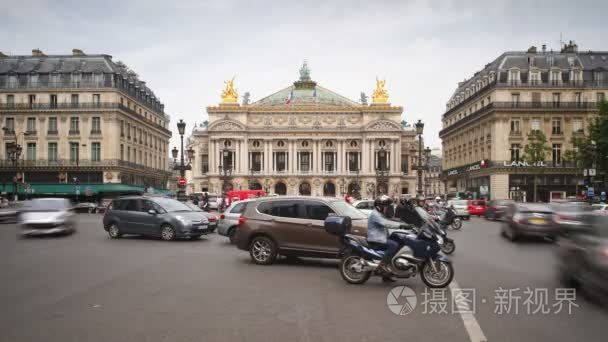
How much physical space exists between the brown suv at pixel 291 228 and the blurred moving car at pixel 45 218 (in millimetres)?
11171

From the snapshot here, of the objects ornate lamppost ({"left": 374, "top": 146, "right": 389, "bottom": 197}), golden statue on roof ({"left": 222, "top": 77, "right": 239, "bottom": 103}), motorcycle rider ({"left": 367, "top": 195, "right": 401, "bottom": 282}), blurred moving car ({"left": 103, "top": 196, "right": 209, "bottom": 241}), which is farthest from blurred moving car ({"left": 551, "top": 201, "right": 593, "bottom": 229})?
golden statue on roof ({"left": 222, "top": 77, "right": 239, "bottom": 103})

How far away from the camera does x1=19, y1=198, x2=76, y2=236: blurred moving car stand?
21.4 meters

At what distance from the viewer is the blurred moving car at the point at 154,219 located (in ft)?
65.5

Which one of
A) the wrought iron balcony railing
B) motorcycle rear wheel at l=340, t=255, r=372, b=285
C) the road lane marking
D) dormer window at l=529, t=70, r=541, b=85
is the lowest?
the road lane marking

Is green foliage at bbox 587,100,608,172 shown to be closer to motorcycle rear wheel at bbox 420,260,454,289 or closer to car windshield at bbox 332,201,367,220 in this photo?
car windshield at bbox 332,201,367,220

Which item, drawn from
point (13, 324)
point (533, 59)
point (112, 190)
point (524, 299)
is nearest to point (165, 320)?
point (13, 324)

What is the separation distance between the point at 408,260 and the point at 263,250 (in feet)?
14.9

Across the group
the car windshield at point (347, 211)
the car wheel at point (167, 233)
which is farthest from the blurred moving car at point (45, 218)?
the car windshield at point (347, 211)

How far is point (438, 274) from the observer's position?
9.96 m

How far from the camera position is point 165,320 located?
24.6 feet

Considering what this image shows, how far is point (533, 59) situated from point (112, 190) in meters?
49.6

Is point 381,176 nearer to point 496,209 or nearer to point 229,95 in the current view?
point 229,95

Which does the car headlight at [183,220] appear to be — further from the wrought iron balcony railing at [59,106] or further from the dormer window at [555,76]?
the dormer window at [555,76]

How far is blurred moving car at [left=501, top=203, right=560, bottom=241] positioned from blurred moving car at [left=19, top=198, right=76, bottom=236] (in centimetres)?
1716
